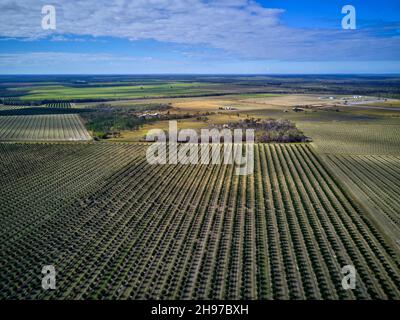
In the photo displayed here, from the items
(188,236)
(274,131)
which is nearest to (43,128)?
(274,131)

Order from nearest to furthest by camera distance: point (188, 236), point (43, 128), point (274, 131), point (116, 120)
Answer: point (188, 236) → point (274, 131) → point (43, 128) → point (116, 120)

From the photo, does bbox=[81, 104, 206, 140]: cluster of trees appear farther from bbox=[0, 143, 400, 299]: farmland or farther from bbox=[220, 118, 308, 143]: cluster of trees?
bbox=[0, 143, 400, 299]: farmland

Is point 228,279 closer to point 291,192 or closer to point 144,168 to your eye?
point 291,192

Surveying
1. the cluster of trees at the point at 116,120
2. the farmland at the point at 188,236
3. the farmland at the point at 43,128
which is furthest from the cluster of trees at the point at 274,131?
the farmland at the point at 43,128

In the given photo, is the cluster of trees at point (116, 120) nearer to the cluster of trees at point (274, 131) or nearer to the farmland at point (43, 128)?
the farmland at point (43, 128)

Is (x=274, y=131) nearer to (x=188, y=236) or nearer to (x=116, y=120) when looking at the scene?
(x=116, y=120)

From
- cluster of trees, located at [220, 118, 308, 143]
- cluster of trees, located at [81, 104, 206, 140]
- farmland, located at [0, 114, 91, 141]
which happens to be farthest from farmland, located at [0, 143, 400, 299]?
cluster of trees, located at [81, 104, 206, 140]

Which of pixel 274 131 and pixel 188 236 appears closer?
pixel 188 236

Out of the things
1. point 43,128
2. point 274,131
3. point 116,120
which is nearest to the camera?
point 274,131
